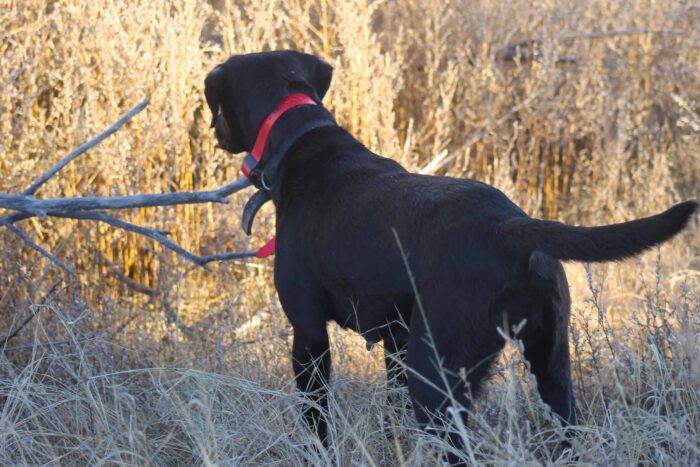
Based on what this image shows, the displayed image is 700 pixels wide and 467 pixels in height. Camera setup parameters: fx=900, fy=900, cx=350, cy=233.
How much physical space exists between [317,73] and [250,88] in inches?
12.2

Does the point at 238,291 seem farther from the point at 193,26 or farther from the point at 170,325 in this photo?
the point at 193,26

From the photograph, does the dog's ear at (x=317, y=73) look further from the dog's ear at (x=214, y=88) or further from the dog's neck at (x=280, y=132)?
the dog's ear at (x=214, y=88)

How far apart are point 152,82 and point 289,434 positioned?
106 inches

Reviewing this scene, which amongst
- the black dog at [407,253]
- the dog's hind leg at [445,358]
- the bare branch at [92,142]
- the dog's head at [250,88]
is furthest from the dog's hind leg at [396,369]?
the bare branch at [92,142]

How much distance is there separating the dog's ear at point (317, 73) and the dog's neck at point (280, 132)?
19 centimetres

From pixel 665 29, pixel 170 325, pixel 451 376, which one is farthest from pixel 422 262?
pixel 665 29

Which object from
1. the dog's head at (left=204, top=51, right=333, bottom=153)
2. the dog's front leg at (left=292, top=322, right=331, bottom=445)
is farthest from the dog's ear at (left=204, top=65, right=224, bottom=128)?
the dog's front leg at (left=292, top=322, right=331, bottom=445)

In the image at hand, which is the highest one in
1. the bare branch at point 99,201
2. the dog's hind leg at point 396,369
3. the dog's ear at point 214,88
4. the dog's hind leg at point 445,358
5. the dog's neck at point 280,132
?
the dog's ear at point 214,88

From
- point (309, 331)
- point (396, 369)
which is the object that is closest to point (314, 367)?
point (309, 331)

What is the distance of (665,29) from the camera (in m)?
6.63

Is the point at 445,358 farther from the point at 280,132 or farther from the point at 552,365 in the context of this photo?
the point at 280,132

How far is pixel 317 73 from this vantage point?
11.0 ft

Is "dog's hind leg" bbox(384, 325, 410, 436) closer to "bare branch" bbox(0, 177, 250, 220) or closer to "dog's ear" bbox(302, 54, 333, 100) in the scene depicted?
"bare branch" bbox(0, 177, 250, 220)

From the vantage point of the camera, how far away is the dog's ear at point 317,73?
3302mm
